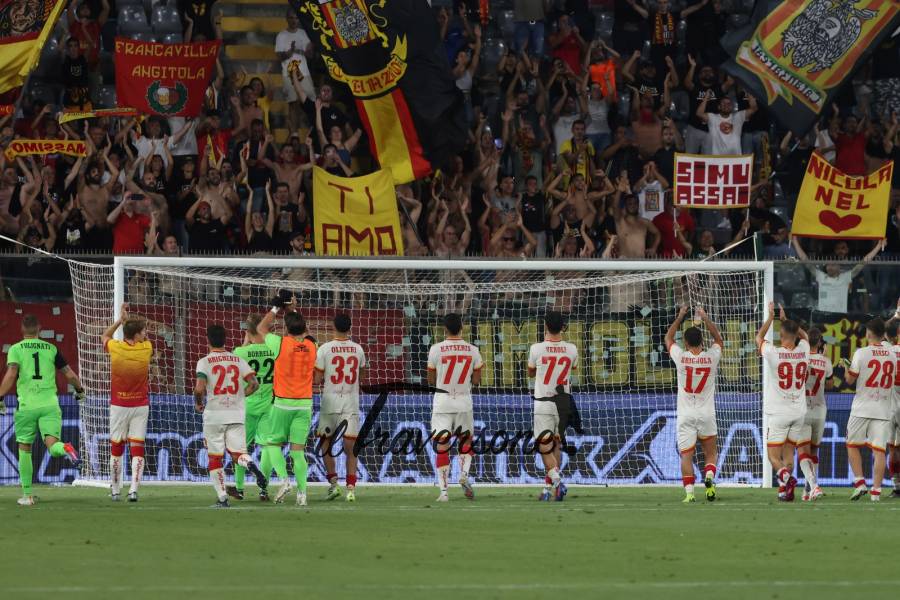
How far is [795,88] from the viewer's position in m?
23.8

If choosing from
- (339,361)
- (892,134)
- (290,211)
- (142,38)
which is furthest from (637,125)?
(339,361)

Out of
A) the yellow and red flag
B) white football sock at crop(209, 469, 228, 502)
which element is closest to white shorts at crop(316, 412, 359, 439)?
white football sock at crop(209, 469, 228, 502)

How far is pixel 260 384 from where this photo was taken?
58.1ft

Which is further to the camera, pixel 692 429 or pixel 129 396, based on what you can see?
pixel 692 429

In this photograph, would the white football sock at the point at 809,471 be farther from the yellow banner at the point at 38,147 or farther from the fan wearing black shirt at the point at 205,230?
the yellow banner at the point at 38,147

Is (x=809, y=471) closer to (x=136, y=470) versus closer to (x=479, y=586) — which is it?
(x=136, y=470)

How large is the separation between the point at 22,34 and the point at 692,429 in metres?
10.8

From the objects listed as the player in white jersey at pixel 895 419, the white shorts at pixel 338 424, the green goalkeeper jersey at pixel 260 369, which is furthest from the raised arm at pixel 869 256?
the green goalkeeper jersey at pixel 260 369

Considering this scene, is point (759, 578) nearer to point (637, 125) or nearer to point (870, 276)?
point (870, 276)

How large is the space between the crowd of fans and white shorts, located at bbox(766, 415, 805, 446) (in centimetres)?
366

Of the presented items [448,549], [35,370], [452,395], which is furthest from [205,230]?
[448,549]

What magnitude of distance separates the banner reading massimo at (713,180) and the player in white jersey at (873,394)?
6313 mm

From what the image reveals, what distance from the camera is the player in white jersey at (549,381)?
58.1 feet

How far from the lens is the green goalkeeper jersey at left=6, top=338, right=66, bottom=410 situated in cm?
1692
